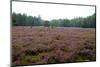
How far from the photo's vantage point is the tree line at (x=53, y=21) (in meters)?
2.52

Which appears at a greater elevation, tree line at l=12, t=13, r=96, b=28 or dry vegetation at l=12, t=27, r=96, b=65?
tree line at l=12, t=13, r=96, b=28

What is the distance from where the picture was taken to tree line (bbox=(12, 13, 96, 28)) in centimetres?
252

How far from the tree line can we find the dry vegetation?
0.19 feet

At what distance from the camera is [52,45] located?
269 centimetres

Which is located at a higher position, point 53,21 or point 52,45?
point 53,21

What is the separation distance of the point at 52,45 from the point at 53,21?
0.35 m

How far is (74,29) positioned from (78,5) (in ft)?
1.21

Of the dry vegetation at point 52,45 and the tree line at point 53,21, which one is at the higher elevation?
the tree line at point 53,21

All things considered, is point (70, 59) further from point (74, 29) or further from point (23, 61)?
point (23, 61)

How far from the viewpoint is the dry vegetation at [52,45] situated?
2533 millimetres

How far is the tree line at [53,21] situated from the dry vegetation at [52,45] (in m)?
0.06

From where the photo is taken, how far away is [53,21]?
2707mm

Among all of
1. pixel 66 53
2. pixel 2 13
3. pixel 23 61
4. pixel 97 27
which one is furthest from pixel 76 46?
pixel 2 13

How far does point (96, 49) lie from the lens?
294 cm
